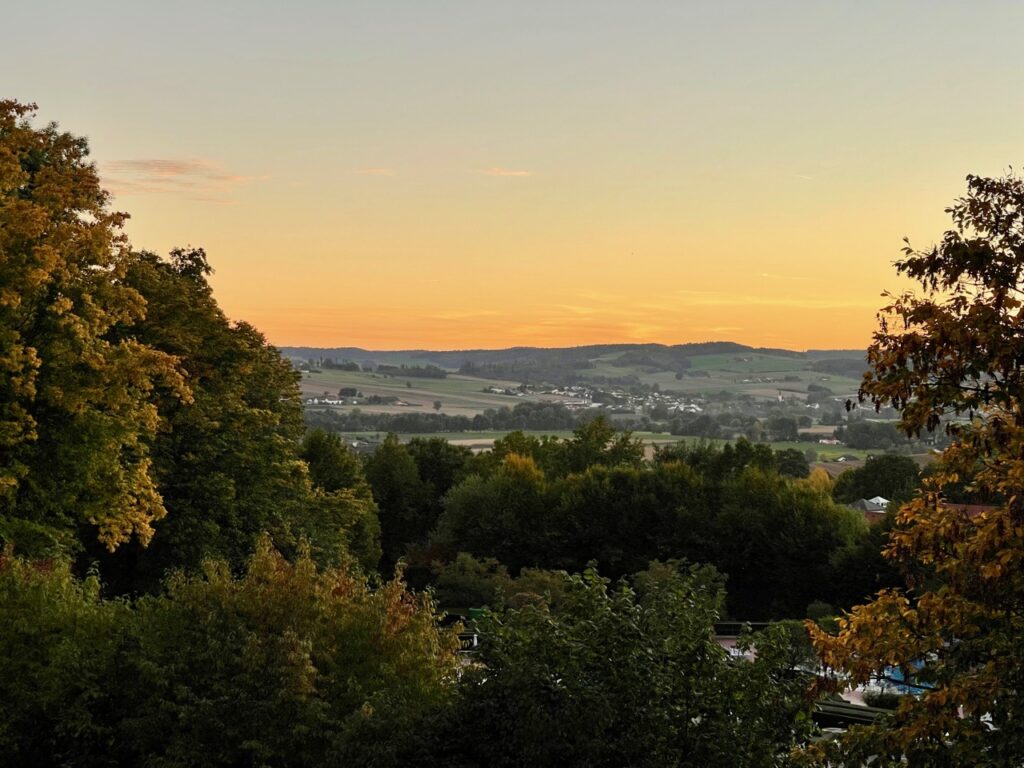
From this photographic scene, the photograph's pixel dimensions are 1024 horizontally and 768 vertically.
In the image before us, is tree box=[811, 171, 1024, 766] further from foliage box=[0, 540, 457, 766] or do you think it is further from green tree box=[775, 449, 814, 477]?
green tree box=[775, 449, 814, 477]

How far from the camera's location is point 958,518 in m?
14.3

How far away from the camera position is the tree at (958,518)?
44.6 feet

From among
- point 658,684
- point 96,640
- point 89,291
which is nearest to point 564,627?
point 658,684

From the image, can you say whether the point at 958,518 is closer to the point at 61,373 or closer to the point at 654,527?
the point at 61,373

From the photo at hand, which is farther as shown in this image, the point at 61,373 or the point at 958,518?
the point at 61,373

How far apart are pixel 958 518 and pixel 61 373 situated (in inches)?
842

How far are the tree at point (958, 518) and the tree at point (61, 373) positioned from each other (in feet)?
62.2

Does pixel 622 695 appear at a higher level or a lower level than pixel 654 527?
higher

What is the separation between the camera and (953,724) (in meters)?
13.7

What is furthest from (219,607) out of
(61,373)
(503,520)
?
(503,520)

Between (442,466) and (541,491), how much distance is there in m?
15.9

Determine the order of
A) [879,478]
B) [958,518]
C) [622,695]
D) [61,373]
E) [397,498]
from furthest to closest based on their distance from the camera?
[879,478] → [397,498] → [61,373] → [622,695] → [958,518]

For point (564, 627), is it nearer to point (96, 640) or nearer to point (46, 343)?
point (96, 640)

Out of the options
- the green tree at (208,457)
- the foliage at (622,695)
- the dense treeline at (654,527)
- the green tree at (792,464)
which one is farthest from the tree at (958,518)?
the green tree at (792,464)
